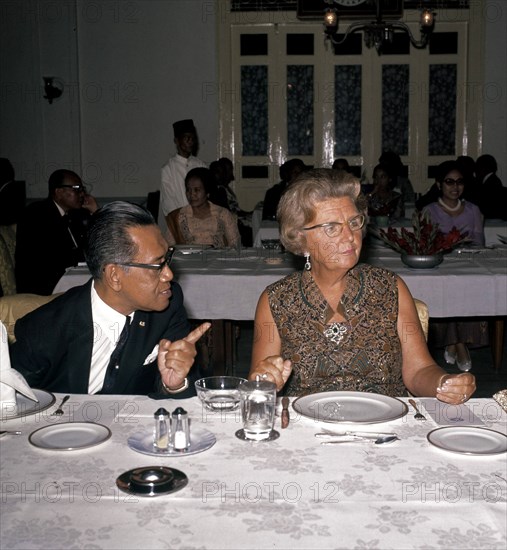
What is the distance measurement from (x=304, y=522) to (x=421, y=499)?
24cm

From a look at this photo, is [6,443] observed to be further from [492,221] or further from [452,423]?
[492,221]

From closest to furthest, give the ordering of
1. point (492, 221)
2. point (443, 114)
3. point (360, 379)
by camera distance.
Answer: point (360, 379), point (492, 221), point (443, 114)

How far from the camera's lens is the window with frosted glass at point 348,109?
10758 millimetres

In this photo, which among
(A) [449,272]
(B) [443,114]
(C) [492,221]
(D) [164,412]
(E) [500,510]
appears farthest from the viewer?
(B) [443,114]

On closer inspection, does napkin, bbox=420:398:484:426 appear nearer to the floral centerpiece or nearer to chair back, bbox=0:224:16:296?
the floral centerpiece

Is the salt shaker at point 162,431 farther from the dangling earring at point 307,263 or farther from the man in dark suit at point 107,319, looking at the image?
the dangling earring at point 307,263

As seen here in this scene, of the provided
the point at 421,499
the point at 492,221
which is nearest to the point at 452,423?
the point at 421,499

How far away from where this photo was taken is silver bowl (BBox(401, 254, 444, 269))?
4.21 metres

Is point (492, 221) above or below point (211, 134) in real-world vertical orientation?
below

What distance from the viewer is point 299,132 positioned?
1085 cm

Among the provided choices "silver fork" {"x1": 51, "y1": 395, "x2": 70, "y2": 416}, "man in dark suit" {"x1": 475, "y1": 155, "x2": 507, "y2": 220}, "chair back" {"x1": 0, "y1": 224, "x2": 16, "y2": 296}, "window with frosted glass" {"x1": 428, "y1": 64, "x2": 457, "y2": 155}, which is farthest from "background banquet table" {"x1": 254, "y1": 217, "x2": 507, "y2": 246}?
"silver fork" {"x1": 51, "y1": 395, "x2": 70, "y2": 416}

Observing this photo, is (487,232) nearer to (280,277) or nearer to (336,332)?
(280,277)

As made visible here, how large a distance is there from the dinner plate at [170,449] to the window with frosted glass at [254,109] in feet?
30.5

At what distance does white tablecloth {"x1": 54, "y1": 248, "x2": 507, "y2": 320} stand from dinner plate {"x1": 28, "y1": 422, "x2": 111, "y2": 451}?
243cm
